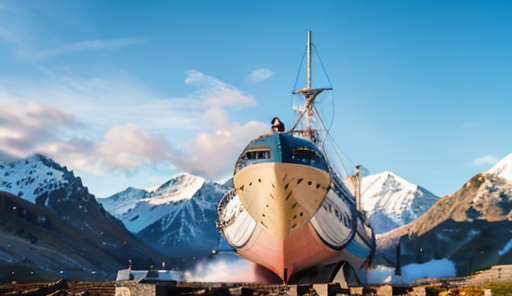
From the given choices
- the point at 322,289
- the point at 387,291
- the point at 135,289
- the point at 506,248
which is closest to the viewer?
the point at 135,289

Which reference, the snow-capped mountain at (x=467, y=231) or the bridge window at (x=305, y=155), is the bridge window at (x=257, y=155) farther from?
the snow-capped mountain at (x=467, y=231)

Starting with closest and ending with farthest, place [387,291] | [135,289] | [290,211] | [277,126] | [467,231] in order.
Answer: [135,289], [387,291], [290,211], [277,126], [467,231]

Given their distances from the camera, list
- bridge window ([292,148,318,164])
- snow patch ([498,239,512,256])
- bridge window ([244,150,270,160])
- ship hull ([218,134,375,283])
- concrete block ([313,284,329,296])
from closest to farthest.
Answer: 1. concrete block ([313,284,329,296])
2. ship hull ([218,134,375,283])
3. bridge window ([244,150,270,160])
4. bridge window ([292,148,318,164])
5. snow patch ([498,239,512,256])

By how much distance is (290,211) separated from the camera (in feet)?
164

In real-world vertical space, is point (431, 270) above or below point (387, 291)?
above

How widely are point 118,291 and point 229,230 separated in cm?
3090

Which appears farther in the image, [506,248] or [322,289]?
[506,248]

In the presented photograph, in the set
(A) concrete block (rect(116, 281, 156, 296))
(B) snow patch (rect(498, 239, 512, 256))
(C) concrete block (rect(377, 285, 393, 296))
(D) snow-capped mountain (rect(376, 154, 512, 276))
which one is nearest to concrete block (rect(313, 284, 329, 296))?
(C) concrete block (rect(377, 285, 393, 296))

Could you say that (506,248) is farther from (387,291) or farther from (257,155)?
(387,291)

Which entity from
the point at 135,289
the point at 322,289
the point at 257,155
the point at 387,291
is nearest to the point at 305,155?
the point at 257,155

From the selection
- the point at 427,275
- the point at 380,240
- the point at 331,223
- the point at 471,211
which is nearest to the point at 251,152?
the point at 331,223

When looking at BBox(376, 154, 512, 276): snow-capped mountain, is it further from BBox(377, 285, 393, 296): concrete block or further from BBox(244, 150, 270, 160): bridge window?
BBox(377, 285, 393, 296): concrete block

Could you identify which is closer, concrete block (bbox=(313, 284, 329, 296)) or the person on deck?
concrete block (bbox=(313, 284, 329, 296))

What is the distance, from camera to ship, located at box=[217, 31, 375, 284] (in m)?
49.4
